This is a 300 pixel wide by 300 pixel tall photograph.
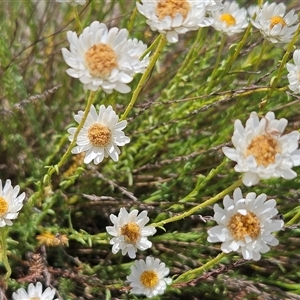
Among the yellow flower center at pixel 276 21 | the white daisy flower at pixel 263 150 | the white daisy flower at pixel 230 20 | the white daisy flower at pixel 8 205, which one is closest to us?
the white daisy flower at pixel 263 150

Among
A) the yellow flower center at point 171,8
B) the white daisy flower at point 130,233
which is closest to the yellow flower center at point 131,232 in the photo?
the white daisy flower at point 130,233

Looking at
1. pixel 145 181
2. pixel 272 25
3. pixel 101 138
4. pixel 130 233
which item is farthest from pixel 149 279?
pixel 272 25

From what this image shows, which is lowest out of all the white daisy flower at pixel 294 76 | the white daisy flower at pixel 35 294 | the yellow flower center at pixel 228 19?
the white daisy flower at pixel 35 294

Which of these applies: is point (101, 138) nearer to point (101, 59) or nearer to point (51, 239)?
point (101, 59)

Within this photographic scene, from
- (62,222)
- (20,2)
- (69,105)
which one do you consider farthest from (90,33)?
(20,2)

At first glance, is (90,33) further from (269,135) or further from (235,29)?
(235,29)

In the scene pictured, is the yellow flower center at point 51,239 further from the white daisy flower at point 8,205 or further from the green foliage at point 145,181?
the white daisy flower at point 8,205
